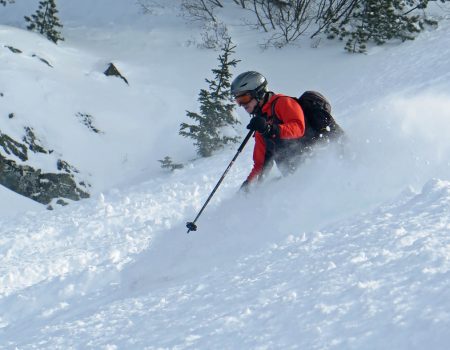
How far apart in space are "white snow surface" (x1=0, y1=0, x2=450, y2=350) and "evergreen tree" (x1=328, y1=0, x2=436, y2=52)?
4100 millimetres

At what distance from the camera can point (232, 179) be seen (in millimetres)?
12016

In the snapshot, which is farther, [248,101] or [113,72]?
[113,72]

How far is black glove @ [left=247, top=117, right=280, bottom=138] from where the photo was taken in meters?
6.89

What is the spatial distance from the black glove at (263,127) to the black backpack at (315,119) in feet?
1.97

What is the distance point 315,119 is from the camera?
7406 mm

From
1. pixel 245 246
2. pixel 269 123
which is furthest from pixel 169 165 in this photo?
pixel 245 246

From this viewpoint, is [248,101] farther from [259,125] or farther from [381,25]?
[381,25]

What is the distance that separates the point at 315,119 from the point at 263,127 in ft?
2.79

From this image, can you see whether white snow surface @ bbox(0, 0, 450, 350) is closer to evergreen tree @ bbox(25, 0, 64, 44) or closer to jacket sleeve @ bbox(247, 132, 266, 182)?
jacket sleeve @ bbox(247, 132, 266, 182)

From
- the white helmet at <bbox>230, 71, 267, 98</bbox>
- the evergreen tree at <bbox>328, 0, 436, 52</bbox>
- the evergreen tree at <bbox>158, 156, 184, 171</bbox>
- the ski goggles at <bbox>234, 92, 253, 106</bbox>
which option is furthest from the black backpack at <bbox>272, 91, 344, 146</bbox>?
the evergreen tree at <bbox>328, 0, 436, 52</bbox>

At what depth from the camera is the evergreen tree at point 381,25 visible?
21.5 metres

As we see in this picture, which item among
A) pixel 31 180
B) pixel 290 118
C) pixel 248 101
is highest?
pixel 31 180

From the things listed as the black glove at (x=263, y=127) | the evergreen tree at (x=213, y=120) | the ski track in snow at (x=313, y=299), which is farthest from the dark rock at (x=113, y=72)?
the ski track in snow at (x=313, y=299)

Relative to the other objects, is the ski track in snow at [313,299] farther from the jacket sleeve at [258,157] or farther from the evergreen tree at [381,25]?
the evergreen tree at [381,25]
